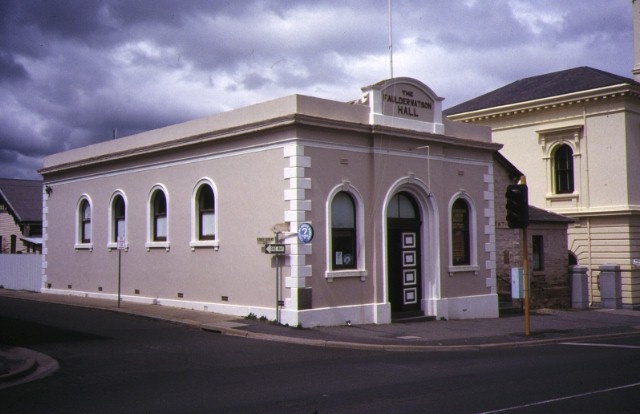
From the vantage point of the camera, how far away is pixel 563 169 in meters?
33.3

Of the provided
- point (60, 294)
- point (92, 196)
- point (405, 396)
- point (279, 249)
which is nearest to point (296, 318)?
point (279, 249)

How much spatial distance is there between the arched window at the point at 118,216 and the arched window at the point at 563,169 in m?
20.3

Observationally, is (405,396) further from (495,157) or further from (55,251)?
(55,251)

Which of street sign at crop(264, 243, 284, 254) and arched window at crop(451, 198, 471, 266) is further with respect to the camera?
arched window at crop(451, 198, 471, 266)

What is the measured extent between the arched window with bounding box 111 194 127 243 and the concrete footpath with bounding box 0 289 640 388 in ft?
7.52

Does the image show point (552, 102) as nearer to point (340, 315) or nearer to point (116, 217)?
point (340, 315)

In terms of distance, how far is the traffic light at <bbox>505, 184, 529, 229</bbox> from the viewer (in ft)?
55.6

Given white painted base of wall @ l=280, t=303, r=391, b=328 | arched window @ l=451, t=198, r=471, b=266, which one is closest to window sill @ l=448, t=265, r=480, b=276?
arched window @ l=451, t=198, r=471, b=266

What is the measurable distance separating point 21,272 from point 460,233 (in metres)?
18.3

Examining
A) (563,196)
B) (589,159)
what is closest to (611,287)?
(563,196)

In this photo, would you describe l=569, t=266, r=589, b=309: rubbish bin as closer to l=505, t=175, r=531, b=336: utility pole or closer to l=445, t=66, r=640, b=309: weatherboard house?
l=445, t=66, r=640, b=309: weatherboard house

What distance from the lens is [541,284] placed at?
26.8 meters

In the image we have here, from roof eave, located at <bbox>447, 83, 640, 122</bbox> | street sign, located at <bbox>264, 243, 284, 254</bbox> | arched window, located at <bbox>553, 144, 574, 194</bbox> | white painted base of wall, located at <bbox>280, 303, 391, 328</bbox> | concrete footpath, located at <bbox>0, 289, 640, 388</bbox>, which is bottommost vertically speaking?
concrete footpath, located at <bbox>0, 289, 640, 388</bbox>

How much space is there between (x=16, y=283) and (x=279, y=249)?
56.8 ft
